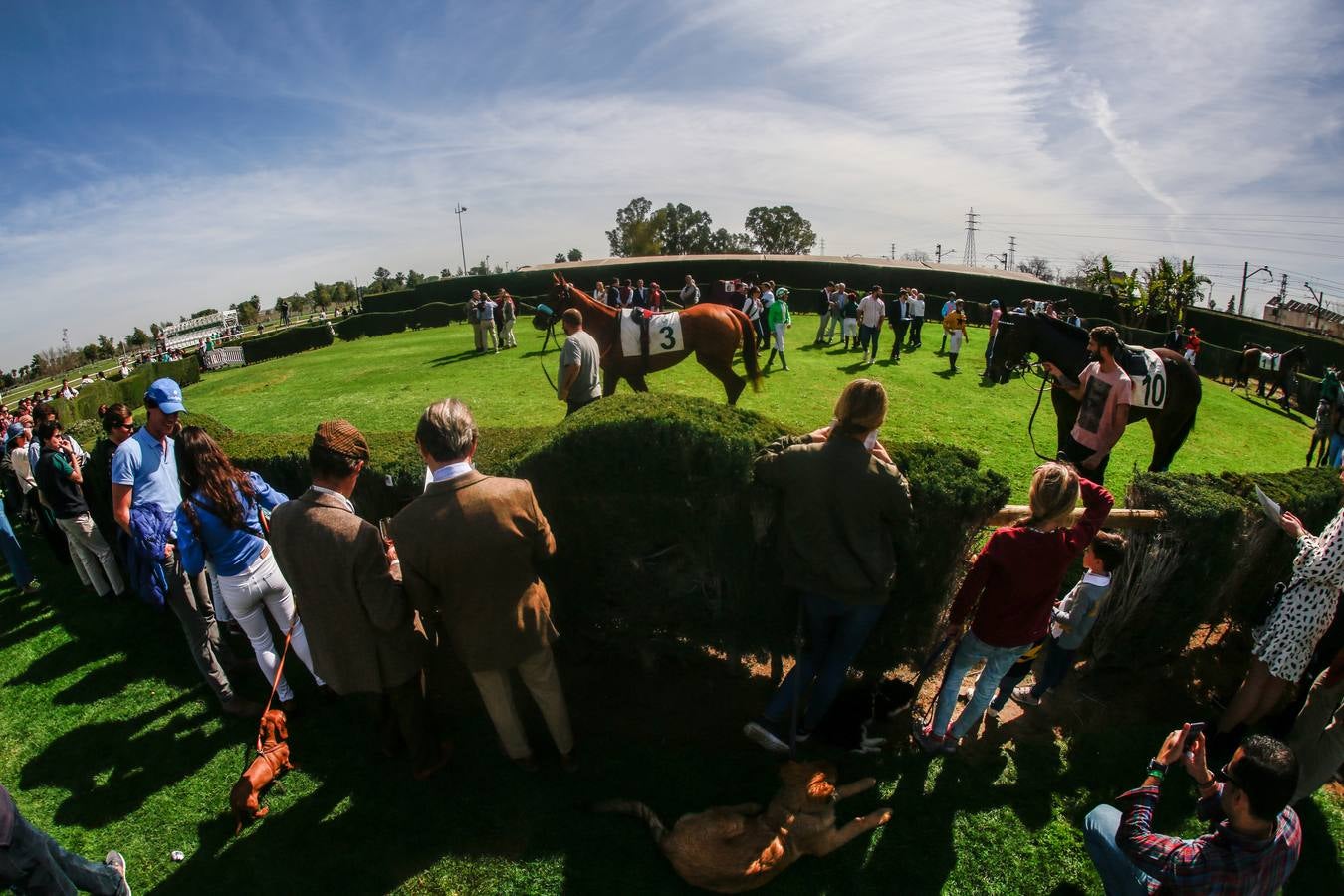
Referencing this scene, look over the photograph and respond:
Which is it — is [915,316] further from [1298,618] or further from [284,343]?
[284,343]

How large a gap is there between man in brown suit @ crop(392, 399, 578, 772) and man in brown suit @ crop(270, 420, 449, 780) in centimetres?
18

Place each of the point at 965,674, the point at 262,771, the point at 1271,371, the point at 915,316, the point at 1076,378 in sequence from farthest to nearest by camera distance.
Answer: the point at 915,316 → the point at 1271,371 → the point at 1076,378 → the point at 965,674 → the point at 262,771

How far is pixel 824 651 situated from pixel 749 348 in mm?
8132

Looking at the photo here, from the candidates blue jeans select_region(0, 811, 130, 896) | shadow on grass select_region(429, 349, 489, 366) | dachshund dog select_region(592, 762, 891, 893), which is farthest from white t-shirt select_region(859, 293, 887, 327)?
blue jeans select_region(0, 811, 130, 896)

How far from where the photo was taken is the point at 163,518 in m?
4.30

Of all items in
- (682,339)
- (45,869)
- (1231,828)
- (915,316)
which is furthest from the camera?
(915,316)

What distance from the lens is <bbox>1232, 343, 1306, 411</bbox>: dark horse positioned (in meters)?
15.8

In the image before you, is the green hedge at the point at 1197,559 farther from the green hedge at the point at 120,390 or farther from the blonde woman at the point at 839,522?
the green hedge at the point at 120,390

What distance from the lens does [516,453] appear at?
4.02m

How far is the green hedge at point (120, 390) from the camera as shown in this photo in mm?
16031

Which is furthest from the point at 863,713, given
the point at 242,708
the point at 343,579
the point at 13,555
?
the point at 13,555

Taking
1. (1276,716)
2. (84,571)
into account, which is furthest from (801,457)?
(84,571)

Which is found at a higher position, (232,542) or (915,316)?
(915,316)

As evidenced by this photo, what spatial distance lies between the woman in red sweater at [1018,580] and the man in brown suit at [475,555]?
2.11m
